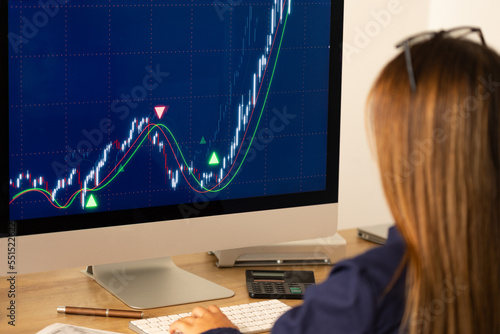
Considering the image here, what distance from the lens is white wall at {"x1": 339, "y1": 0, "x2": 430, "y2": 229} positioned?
7.89 ft

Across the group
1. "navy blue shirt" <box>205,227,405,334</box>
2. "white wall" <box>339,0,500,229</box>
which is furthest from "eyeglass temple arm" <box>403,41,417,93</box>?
"white wall" <box>339,0,500,229</box>

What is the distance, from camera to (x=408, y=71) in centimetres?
76

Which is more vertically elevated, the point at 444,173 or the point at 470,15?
the point at 470,15

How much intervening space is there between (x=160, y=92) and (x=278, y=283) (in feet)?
1.45

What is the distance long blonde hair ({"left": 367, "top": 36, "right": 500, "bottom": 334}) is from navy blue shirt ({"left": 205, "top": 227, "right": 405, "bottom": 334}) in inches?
0.7

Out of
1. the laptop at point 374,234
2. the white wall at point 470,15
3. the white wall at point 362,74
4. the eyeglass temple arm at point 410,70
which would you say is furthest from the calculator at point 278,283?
the white wall at point 470,15

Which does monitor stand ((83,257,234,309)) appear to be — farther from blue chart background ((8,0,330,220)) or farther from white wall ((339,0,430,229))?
white wall ((339,0,430,229))

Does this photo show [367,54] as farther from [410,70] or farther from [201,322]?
[410,70]

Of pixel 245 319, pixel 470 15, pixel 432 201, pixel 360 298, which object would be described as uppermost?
pixel 470 15

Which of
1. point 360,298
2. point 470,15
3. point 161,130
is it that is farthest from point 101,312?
point 470,15

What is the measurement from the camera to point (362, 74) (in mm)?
2475

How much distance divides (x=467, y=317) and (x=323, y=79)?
2.20 ft

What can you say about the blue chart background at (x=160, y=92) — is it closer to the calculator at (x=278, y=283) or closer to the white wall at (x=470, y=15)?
the calculator at (x=278, y=283)

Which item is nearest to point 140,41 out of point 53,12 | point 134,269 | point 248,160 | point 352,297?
point 53,12
